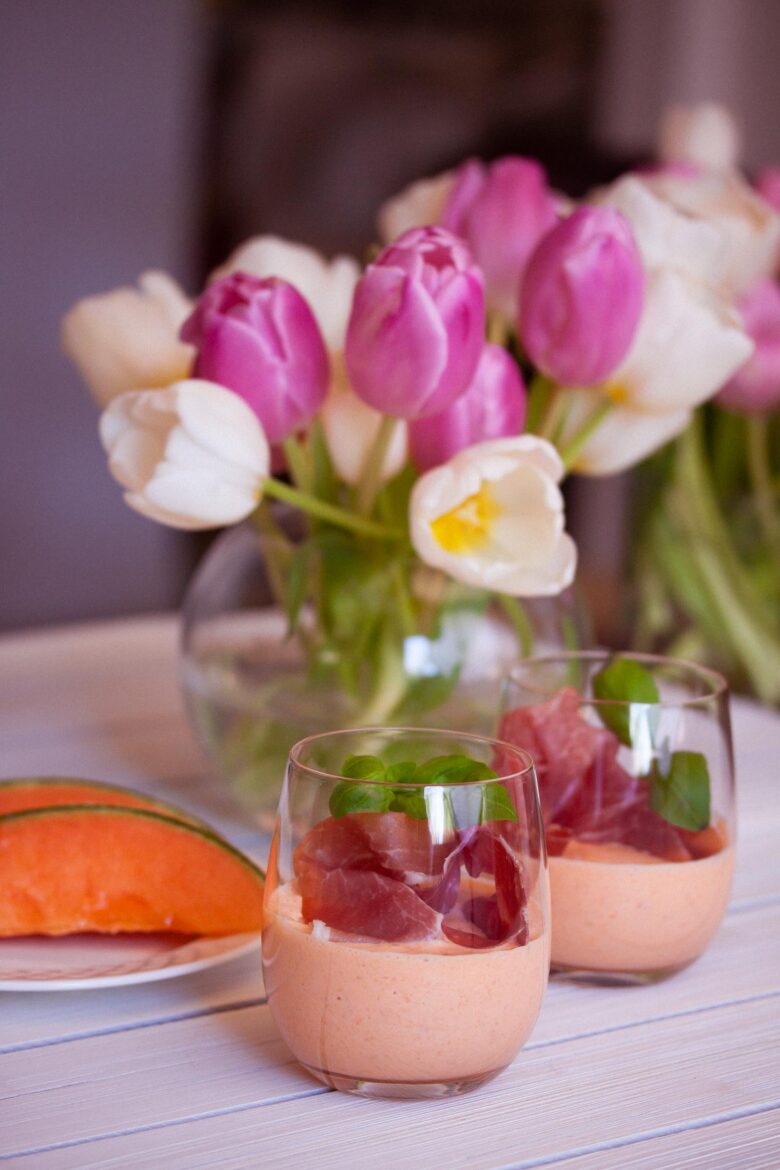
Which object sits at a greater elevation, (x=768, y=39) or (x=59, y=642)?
(x=768, y=39)

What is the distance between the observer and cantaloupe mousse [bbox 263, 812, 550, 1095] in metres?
0.50

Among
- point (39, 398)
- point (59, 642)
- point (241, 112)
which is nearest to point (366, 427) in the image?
point (59, 642)

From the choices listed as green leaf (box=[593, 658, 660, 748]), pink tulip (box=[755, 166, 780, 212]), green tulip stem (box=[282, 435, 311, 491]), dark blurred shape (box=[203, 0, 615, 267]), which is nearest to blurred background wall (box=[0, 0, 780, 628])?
dark blurred shape (box=[203, 0, 615, 267])

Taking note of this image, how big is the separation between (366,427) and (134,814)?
26 centimetres

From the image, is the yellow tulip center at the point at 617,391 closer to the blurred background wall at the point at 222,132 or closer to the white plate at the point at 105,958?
the white plate at the point at 105,958

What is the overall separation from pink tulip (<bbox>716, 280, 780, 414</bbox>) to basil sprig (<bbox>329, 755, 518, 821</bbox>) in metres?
0.67

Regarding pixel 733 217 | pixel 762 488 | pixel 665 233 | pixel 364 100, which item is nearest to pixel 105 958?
pixel 665 233

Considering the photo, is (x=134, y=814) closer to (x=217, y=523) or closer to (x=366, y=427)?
(x=217, y=523)

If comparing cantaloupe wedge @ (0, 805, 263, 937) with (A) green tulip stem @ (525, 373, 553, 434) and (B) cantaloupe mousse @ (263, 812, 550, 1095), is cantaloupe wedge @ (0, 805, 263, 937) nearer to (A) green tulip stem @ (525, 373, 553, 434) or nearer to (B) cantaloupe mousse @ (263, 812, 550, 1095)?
(B) cantaloupe mousse @ (263, 812, 550, 1095)

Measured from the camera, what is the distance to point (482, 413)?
739 mm

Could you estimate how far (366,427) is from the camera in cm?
79

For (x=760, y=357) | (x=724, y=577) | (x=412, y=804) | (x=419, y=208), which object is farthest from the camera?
(x=724, y=577)

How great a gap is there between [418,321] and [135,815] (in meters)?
0.28

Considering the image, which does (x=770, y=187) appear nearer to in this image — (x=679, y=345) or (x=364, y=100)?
(x=679, y=345)
